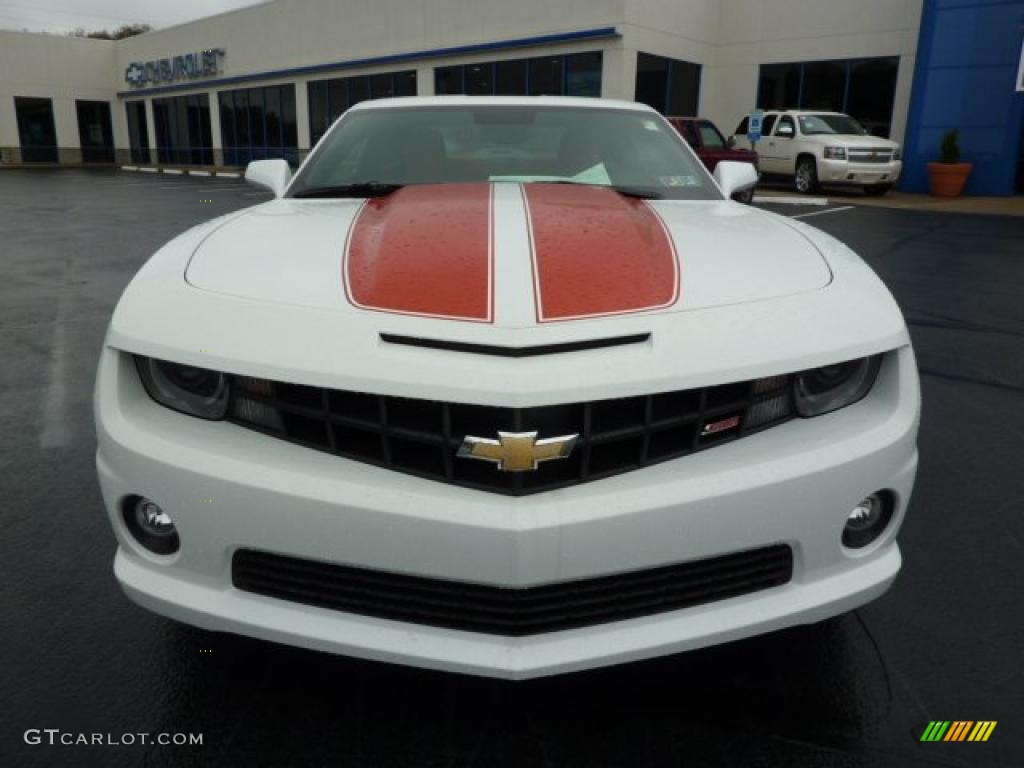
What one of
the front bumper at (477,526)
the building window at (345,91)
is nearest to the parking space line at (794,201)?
the building window at (345,91)

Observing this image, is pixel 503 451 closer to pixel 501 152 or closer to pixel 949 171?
pixel 501 152

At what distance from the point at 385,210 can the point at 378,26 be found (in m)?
25.1

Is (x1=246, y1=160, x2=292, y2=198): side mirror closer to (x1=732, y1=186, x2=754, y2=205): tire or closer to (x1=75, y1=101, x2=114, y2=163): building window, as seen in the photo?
(x1=732, y1=186, x2=754, y2=205): tire

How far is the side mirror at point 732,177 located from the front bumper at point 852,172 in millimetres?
14870

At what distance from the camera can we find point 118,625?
218cm

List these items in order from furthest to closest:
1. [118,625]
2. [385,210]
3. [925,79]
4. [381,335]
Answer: [925,79], [385,210], [118,625], [381,335]

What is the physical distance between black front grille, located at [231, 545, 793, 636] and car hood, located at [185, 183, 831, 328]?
1.73 ft

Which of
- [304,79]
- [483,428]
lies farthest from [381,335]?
[304,79]

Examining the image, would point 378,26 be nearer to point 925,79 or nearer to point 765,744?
point 925,79

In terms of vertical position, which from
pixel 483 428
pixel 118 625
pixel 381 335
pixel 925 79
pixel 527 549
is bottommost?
pixel 118 625

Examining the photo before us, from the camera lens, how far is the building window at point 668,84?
20281mm

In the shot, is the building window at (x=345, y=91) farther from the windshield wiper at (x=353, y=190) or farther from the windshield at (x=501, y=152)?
the windshield wiper at (x=353, y=190)

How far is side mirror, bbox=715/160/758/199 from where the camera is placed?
3125 millimetres

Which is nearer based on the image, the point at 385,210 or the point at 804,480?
the point at 804,480
